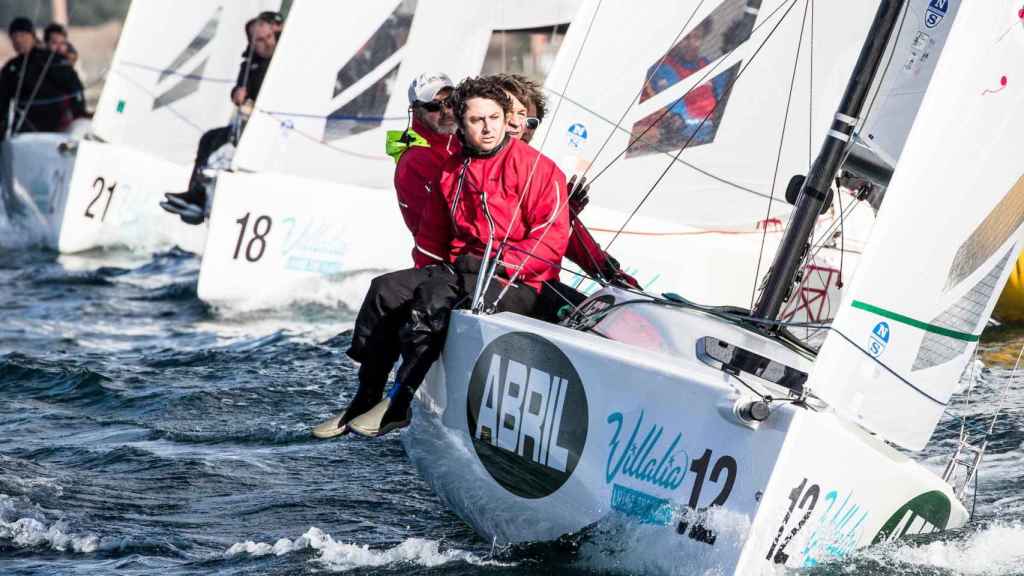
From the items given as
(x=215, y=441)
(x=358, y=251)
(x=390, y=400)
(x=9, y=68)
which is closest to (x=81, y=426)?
(x=215, y=441)

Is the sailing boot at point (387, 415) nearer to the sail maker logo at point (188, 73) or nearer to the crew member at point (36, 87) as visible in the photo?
the sail maker logo at point (188, 73)

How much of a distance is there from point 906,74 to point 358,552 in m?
2.24

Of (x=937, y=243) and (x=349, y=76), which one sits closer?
(x=937, y=243)

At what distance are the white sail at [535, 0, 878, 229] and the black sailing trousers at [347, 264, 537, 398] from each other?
278cm

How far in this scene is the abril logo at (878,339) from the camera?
3.47 m

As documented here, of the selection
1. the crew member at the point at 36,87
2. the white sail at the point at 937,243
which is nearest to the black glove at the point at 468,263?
the white sail at the point at 937,243

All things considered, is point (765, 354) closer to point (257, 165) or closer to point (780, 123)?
point (780, 123)

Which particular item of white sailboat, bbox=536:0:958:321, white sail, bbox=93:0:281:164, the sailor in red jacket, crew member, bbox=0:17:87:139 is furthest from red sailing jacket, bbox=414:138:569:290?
crew member, bbox=0:17:87:139

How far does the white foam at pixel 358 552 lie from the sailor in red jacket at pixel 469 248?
0.34 m

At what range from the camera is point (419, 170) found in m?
4.55

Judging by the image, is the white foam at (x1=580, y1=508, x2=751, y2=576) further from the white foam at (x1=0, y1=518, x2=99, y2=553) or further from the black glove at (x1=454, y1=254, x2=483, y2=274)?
the white foam at (x1=0, y1=518, x2=99, y2=553)

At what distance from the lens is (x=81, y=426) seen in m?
5.69

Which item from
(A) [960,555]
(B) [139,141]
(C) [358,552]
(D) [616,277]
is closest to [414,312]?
(C) [358,552]

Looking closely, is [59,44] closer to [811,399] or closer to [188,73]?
[188,73]
